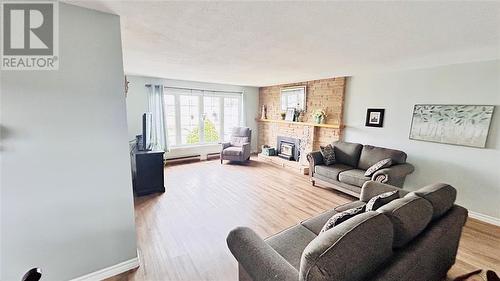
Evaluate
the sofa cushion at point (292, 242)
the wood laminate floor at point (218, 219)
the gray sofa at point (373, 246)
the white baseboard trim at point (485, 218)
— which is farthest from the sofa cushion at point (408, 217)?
the white baseboard trim at point (485, 218)

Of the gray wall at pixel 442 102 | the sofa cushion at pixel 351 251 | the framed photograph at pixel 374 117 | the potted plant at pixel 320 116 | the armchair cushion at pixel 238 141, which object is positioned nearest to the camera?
the sofa cushion at pixel 351 251

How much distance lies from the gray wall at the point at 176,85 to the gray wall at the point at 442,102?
3.30m

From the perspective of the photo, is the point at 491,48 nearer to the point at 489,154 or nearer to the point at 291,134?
the point at 489,154

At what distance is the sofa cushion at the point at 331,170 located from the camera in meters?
3.56

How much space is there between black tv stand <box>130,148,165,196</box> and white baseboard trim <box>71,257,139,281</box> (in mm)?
1754

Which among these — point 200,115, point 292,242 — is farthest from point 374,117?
point 200,115

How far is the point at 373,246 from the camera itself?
3.22 ft

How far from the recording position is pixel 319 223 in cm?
184

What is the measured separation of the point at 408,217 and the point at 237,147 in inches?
183

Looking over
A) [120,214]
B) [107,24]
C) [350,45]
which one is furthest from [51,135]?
[350,45]

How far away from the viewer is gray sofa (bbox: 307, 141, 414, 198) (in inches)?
120

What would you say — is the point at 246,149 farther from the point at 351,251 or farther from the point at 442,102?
the point at 351,251

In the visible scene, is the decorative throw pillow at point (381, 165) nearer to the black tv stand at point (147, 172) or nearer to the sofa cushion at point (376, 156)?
the sofa cushion at point (376, 156)

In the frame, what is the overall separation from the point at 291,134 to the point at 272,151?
75 centimetres
